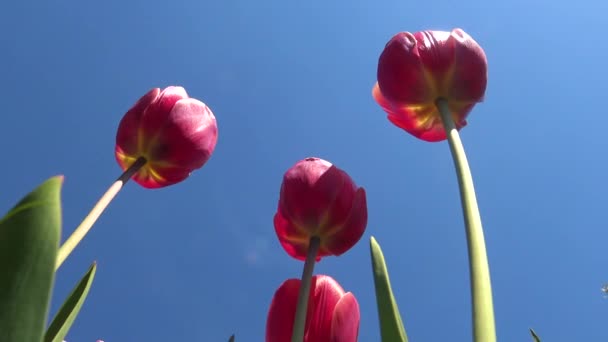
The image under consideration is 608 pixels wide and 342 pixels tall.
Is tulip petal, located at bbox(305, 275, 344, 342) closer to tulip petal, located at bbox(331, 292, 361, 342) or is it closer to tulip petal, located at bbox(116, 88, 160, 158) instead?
tulip petal, located at bbox(331, 292, 361, 342)

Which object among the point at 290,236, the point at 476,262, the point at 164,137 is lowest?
the point at 476,262

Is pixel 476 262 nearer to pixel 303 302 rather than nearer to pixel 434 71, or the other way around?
pixel 303 302

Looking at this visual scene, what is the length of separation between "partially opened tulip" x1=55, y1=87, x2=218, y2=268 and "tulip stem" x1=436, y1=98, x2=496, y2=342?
553 mm

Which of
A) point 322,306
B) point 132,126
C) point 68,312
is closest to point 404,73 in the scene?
point 322,306

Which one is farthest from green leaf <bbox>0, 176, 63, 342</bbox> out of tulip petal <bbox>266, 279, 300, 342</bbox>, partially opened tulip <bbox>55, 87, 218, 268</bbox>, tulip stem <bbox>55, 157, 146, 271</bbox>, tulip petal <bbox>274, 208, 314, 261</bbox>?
partially opened tulip <bbox>55, 87, 218, 268</bbox>

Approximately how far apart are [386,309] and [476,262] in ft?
0.38

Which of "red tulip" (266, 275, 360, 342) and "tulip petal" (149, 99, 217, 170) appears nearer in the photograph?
"red tulip" (266, 275, 360, 342)

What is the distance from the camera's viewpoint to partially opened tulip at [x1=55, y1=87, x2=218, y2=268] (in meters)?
1.09

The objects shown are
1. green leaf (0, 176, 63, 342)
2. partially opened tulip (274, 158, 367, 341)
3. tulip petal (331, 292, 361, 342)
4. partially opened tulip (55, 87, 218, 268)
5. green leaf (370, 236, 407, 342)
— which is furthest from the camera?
partially opened tulip (55, 87, 218, 268)

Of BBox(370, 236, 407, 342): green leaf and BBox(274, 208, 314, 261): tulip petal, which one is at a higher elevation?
BBox(274, 208, 314, 261): tulip petal

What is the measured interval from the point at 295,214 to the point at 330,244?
74 millimetres

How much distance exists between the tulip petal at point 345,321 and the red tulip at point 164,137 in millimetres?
454

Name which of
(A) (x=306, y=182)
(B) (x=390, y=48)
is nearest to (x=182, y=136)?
(A) (x=306, y=182)

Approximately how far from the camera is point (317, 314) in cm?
83
